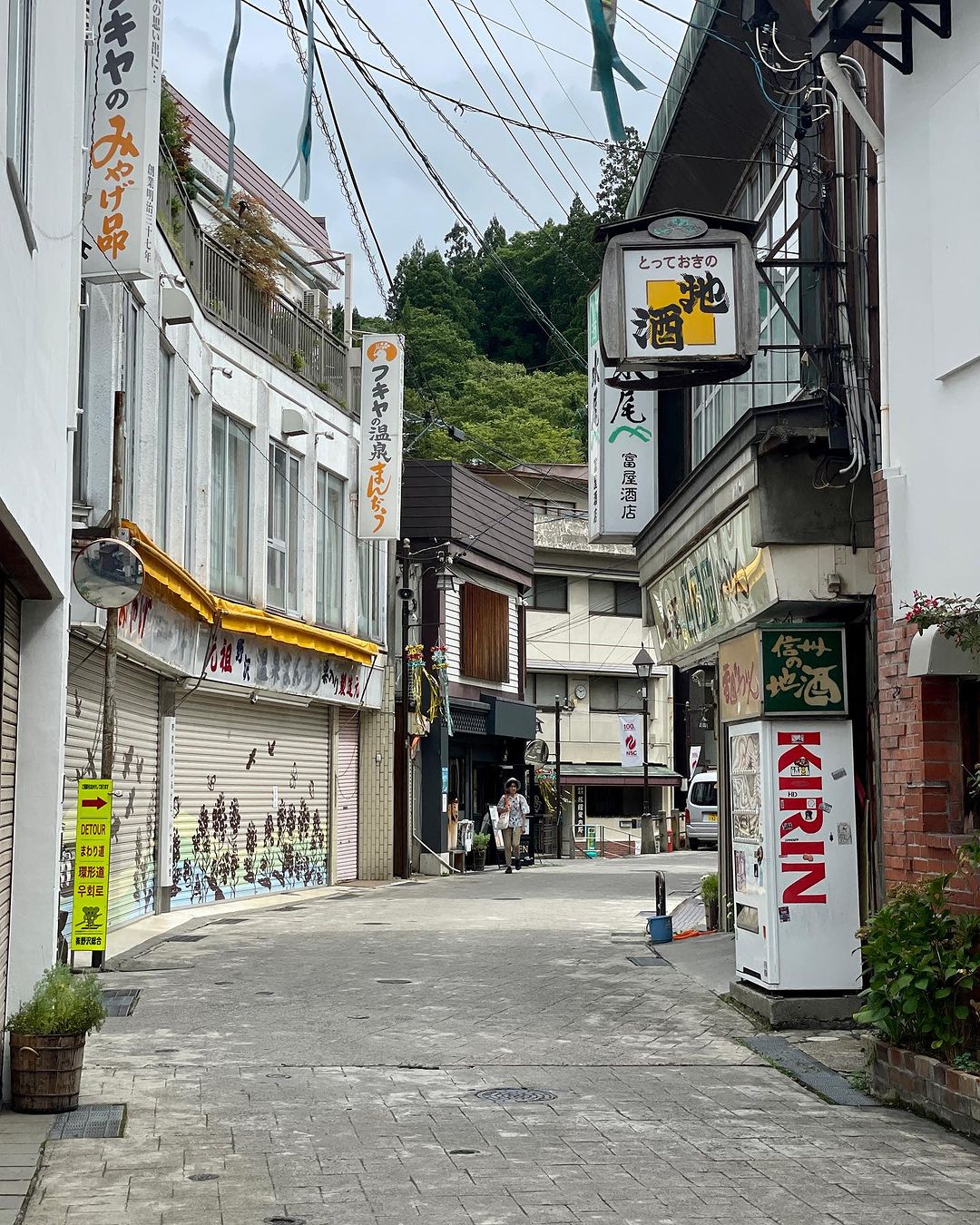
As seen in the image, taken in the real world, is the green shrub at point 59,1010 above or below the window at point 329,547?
below

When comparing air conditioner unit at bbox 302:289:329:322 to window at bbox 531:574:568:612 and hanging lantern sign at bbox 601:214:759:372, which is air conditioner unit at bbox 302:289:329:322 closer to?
hanging lantern sign at bbox 601:214:759:372

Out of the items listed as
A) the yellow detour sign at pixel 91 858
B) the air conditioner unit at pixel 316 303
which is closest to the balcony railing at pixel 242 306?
the air conditioner unit at pixel 316 303

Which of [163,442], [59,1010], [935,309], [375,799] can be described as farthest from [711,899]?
[375,799]

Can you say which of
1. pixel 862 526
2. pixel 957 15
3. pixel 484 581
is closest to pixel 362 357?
pixel 484 581

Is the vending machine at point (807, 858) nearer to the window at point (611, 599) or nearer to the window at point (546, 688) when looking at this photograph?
the window at point (546, 688)

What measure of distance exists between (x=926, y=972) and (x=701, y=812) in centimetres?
4014

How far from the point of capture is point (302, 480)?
25.7 meters

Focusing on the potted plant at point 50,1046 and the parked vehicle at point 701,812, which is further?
the parked vehicle at point 701,812

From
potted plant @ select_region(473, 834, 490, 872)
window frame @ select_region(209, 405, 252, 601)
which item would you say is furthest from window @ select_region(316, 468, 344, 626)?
potted plant @ select_region(473, 834, 490, 872)

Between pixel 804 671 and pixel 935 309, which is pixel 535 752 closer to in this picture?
pixel 804 671

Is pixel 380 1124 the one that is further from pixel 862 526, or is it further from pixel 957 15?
pixel 957 15

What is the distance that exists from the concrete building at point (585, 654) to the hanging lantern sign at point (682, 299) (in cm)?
3638

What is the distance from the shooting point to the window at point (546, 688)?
48750 mm

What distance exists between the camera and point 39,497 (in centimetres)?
834
